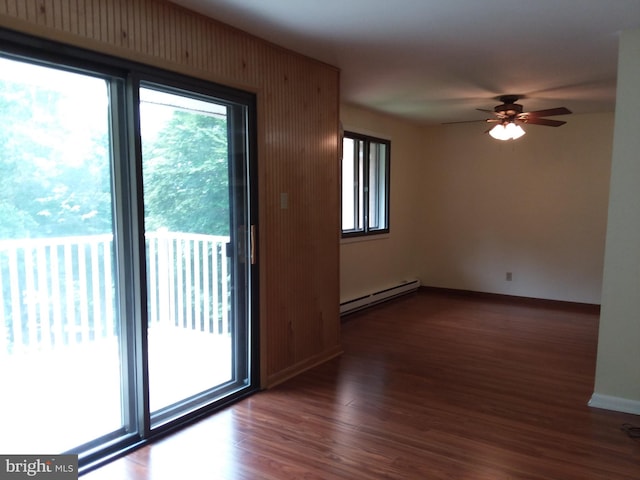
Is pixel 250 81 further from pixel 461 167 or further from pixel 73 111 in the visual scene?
pixel 461 167

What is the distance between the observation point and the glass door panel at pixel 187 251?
2732 mm

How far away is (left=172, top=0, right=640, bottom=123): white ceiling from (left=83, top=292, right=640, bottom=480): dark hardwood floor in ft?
7.82

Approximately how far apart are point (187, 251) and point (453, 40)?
2205 mm

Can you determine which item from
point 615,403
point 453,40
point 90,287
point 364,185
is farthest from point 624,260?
point 364,185

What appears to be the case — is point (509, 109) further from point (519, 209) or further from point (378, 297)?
point (378, 297)

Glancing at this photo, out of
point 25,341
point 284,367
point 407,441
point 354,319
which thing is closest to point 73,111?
point 25,341

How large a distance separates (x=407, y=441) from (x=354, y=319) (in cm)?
272

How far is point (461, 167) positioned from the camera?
669 centimetres

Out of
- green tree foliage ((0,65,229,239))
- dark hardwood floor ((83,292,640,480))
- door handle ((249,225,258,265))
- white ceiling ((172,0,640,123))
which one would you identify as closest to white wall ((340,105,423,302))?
white ceiling ((172,0,640,123))

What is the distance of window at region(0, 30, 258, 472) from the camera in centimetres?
220

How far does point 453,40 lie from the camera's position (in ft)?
10.4

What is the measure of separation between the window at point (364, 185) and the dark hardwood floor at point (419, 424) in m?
1.78

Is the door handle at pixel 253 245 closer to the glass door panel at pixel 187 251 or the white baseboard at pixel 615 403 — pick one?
the glass door panel at pixel 187 251

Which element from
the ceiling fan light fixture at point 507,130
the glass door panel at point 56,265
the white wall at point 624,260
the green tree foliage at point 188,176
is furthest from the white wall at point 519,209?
the glass door panel at point 56,265
